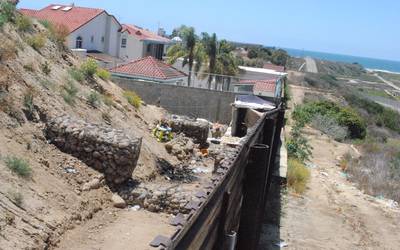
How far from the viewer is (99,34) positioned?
147ft

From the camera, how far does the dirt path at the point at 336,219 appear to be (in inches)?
426

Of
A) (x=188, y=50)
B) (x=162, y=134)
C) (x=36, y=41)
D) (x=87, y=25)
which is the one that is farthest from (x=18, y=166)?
(x=188, y=50)

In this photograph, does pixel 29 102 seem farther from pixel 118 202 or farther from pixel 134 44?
pixel 134 44

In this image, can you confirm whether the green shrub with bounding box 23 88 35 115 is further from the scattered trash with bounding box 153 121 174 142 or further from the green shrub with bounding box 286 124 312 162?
the green shrub with bounding box 286 124 312 162

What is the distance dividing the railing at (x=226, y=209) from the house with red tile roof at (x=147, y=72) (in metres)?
25.3

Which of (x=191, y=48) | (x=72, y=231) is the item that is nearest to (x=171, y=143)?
(x=72, y=231)

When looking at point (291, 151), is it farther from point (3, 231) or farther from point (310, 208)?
point (3, 231)

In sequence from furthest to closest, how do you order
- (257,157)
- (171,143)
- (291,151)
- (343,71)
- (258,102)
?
(343,71) < (258,102) < (171,143) < (291,151) < (257,157)

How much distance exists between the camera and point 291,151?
64.0 feet

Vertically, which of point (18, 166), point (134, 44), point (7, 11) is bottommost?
point (18, 166)

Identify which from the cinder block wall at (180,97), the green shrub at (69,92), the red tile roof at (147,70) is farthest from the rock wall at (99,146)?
the red tile roof at (147,70)

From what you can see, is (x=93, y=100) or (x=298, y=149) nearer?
(x=93, y=100)

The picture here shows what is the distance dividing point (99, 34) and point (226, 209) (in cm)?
4263

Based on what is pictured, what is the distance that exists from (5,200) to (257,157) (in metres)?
6.85
